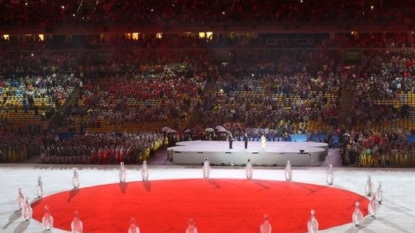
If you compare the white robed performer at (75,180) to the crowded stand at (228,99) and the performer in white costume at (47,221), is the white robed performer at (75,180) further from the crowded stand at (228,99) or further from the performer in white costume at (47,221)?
the crowded stand at (228,99)

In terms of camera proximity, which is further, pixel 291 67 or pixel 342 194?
pixel 291 67

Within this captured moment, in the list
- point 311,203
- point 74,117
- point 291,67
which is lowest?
point 311,203

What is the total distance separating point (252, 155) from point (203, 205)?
9.27 m

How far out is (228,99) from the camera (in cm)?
4234

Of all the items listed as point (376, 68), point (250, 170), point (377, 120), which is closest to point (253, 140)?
point (377, 120)

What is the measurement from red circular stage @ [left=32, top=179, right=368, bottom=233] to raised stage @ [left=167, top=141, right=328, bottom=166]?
14.1 ft

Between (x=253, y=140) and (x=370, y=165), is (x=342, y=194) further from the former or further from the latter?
(x=253, y=140)

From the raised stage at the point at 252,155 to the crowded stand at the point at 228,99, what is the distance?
4.64 feet

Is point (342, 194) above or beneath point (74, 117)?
beneath

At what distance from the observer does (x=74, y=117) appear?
41.3 m

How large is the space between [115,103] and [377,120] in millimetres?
15431

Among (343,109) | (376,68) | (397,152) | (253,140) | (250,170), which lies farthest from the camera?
(376,68)

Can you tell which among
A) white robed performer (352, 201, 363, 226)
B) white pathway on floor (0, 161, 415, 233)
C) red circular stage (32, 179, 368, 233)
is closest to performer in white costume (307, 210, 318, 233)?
red circular stage (32, 179, 368, 233)

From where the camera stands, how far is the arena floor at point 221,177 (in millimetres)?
18531
